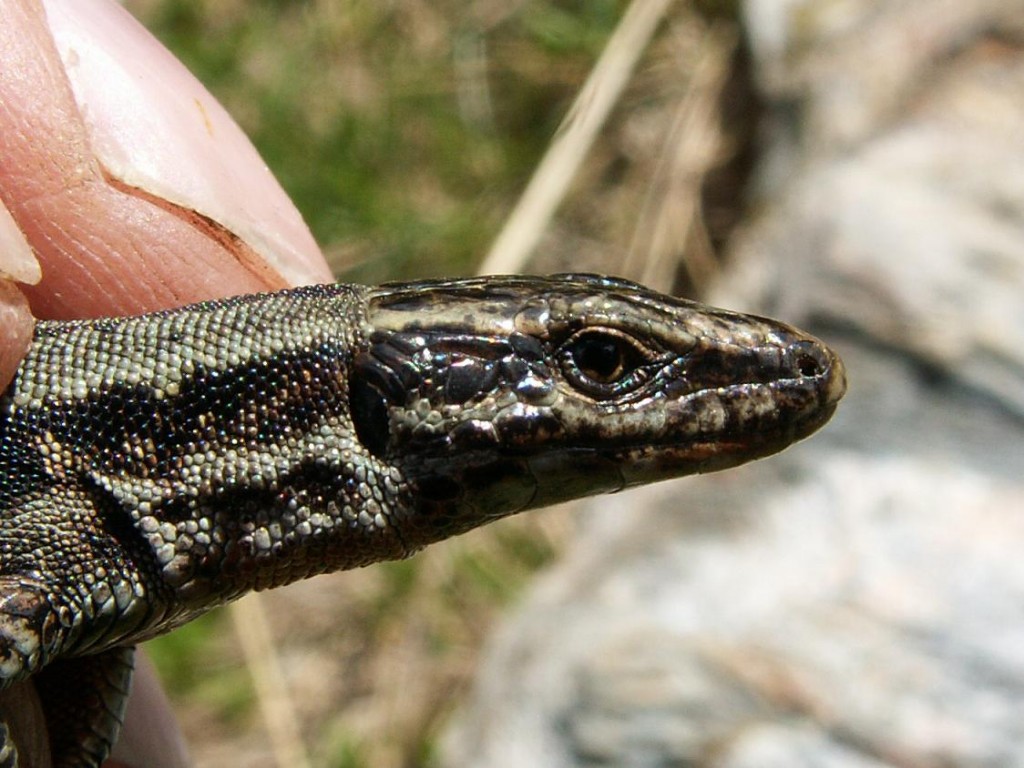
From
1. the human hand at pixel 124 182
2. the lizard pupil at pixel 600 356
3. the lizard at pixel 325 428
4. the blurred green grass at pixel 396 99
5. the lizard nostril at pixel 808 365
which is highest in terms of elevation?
the blurred green grass at pixel 396 99

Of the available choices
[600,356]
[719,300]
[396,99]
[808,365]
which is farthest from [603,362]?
[396,99]

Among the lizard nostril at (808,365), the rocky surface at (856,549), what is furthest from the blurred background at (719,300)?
the lizard nostril at (808,365)

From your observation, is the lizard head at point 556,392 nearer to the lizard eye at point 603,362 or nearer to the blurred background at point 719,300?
the lizard eye at point 603,362

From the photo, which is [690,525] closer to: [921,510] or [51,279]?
[921,510]

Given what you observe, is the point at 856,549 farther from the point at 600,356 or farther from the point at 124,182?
the point at 124,182

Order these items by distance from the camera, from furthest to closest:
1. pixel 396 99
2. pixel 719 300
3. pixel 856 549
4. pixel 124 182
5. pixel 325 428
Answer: pixel 396 99 < pixel 719 300 < pixel 856 549 < pixel 124 182 < pixel 325 428

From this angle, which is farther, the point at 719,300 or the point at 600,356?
the point at 719,300
